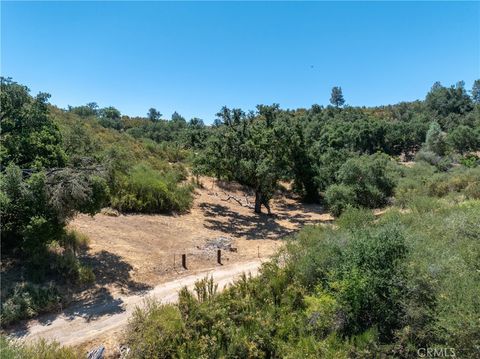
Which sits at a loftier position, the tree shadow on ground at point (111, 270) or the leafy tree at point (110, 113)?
the leafy tree at point (110, 113)

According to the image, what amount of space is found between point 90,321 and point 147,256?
518 cm

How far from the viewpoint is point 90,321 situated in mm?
9930

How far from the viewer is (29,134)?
45.9 ft

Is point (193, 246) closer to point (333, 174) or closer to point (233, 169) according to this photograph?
point (233, 169)

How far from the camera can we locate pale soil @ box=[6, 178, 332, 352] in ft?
31.9

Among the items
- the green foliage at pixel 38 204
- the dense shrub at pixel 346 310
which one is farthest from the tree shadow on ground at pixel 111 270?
the dense shrub at pixel 346 310

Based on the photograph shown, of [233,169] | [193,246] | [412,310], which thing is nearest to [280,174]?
[233,169]

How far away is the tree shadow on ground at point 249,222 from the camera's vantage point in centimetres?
2106

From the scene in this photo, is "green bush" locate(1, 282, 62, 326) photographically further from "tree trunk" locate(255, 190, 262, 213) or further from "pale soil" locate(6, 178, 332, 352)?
"tree trunk" locate(255, 190, 262, 213)

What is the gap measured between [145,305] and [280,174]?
14132mm

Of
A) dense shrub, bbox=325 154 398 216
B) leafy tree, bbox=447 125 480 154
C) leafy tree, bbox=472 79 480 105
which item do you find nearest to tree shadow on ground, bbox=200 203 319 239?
dense shrub, bbox=325 154 398 216

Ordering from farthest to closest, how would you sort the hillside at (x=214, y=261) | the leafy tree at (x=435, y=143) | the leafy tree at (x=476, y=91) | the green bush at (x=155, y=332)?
the leafy tree at (x=476, y=91) → the leafy tree at (x=435, y=143) → the green bush at (x=155, y=332) → the hillside at (x=214, y=261)

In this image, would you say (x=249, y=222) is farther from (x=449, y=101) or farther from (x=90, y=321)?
(x=449, y=101)

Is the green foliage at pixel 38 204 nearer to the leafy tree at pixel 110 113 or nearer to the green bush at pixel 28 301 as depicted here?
the green bush at pixel 28 301
